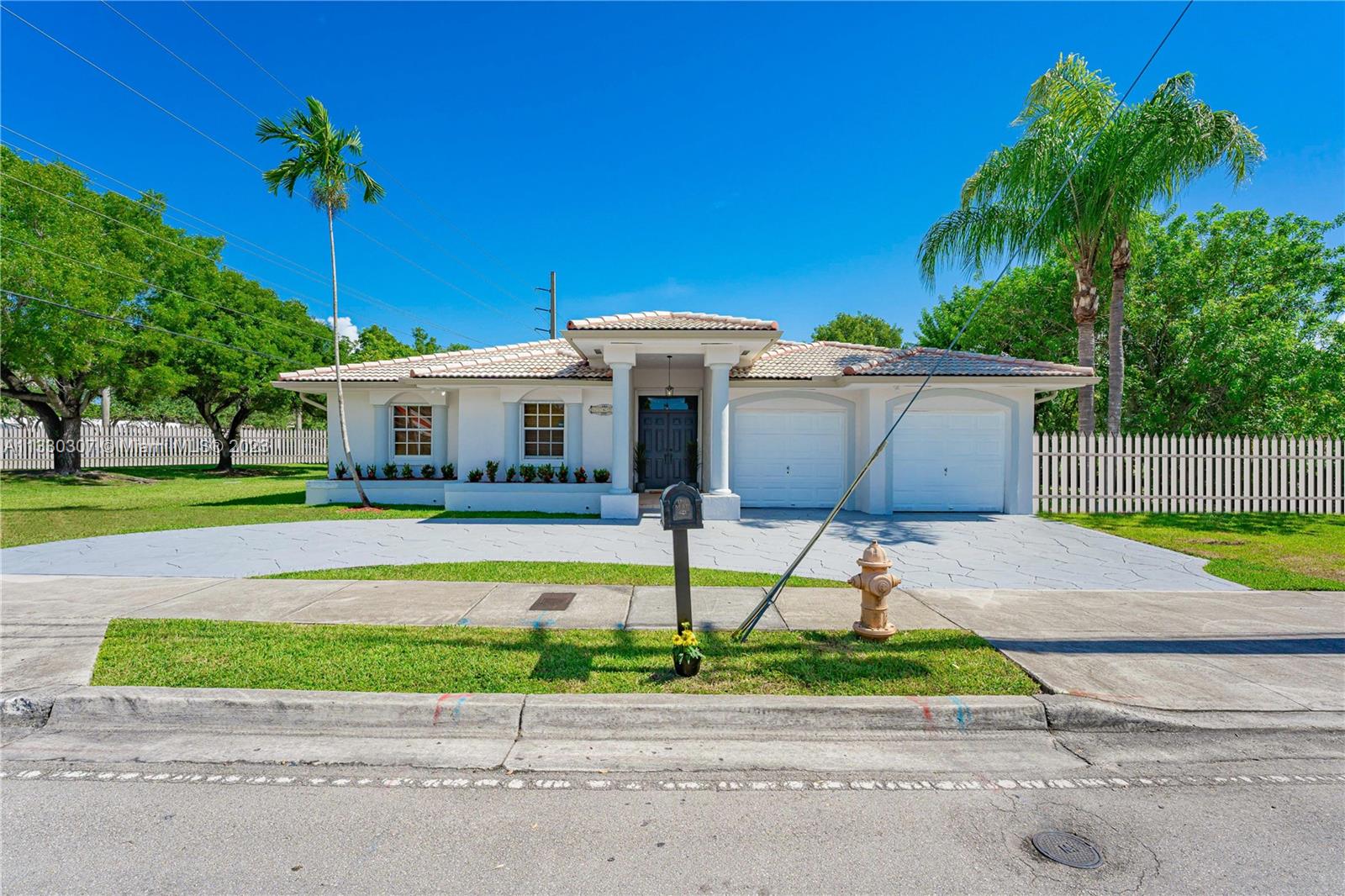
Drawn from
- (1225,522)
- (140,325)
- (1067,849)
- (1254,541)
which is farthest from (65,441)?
(1225,522)

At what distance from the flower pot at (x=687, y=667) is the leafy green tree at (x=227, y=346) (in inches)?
935

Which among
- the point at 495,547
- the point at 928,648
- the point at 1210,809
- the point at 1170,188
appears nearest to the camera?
the point at 1210,809

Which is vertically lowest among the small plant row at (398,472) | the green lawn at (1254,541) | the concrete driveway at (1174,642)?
the concrete driveway at (1174,642)

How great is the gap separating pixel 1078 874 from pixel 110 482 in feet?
91.8

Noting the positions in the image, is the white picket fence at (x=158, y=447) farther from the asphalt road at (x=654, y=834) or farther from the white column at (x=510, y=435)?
the asphalt road at (x=654, y=834)

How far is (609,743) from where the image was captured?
3770mm

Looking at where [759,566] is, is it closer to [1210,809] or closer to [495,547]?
[495,547]

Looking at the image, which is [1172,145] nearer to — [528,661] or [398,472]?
[528,661]

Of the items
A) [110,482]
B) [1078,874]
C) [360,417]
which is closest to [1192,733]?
[1078,874]

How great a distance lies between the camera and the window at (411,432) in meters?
16.3

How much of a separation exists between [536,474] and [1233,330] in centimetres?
2036

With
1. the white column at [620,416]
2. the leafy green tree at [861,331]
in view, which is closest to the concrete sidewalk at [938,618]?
the white column at [620,416]

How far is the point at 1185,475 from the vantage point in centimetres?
1411

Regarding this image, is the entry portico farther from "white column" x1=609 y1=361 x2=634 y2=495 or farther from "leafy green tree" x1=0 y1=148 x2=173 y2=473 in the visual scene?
"leafy green tree" x1=0 y1=148 x2=173 y2=473
